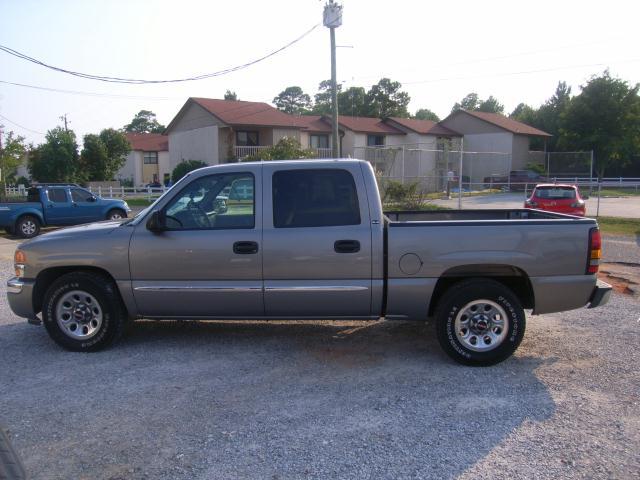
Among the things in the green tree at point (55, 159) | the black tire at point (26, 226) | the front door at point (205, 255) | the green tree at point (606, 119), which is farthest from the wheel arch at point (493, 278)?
the green tree at point (606, 119)

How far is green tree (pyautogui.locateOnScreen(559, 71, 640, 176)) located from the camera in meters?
46.5

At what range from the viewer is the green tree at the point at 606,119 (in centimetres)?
4647

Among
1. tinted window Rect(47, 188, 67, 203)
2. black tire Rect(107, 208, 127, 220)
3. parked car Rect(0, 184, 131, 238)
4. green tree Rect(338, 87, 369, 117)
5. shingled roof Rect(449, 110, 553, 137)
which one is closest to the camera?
parked car Rect(0, 184, 131, 238)

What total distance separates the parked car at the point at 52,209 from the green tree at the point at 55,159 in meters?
25.4

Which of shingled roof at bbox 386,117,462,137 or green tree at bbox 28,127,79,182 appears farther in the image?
shingled roof at bbox 386,117,462,137

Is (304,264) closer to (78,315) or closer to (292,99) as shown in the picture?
(78,315)

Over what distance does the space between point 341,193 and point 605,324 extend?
370cm

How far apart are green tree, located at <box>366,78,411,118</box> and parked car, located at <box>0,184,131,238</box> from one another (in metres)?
57.5

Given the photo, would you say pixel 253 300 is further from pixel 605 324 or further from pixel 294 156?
pixel 294 156

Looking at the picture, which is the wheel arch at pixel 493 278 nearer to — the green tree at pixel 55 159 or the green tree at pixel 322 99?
the green tree at pixel 55 159

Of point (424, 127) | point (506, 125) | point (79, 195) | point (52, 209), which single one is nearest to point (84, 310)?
point (52, 209)

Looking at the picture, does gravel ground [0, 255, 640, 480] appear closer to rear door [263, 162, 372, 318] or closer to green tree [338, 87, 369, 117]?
rear door [263, 162, 372, 318]

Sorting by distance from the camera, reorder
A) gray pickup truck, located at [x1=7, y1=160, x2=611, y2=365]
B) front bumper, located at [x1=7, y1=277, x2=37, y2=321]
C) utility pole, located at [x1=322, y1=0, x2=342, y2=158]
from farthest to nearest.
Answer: utility pole, located at [x1=322, y1=0, x2=342, y2=158], front bumper, located at [x1=7, y1=277, x2=37, y2=321], gray pickup truck, located at [x1=7, y1=160, x2=611, y2=365]

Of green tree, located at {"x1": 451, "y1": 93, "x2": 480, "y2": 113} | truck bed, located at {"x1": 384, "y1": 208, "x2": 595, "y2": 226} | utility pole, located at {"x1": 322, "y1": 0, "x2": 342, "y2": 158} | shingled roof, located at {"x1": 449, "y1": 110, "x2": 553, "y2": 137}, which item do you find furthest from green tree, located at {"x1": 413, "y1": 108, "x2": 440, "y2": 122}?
truck bed, located at {"x1": 384, "y1": 208, "x2": 595, "y2": 226}
